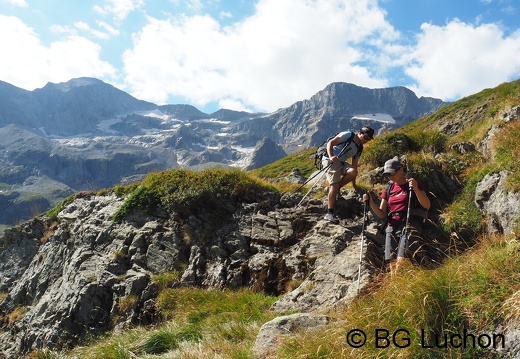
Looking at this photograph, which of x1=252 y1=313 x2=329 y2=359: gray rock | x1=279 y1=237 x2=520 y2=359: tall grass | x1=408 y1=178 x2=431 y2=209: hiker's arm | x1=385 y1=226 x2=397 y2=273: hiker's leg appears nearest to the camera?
x1=279 y1=237 x2=520 y2=359: tall grass

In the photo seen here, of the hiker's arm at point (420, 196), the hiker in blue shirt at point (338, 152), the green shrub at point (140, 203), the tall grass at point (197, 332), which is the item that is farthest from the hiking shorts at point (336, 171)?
the green shrub at point (140, 203)

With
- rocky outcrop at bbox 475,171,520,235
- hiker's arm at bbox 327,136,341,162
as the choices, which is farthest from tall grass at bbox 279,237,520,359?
hiker's arm at bbox 327,136,341,162

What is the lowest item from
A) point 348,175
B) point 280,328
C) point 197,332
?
point 197,332

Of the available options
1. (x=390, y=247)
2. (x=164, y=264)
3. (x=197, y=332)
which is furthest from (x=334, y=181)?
(x=164, y=264)

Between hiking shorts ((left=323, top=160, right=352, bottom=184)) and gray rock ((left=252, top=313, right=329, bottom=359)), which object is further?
hiking shorts ((left=323, top=160, right=352, bottom=184))

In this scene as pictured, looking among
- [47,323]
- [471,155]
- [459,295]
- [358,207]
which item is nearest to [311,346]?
[459,295]

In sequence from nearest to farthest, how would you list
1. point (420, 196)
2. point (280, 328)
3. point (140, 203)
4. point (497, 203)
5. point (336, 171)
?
point (280, 328) → point (420, 196) → point (497, 203) → point (336, 171) → point (140, 203)

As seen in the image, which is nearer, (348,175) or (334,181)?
(334,181)

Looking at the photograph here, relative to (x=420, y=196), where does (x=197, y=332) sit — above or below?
below

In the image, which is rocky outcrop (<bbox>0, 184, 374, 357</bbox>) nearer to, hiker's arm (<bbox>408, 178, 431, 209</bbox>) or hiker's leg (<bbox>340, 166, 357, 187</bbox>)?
hiker's leg (<bbox>340, 166, 357, 187</bbox>)

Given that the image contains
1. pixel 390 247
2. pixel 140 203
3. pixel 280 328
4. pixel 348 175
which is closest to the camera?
pixel 280 328

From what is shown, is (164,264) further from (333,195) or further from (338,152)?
(338,152)

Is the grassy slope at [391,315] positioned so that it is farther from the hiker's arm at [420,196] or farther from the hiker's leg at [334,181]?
the hiker's leg at [334,181]

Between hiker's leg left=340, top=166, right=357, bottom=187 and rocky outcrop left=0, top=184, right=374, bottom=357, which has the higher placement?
hiker's leg left=340, top=166, right=357, bottom=187
